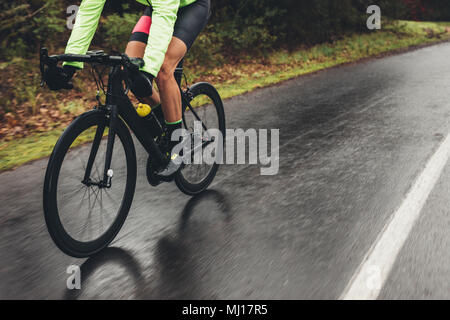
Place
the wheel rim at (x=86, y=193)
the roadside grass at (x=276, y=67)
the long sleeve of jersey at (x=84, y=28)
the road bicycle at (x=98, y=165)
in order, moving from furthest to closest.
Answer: the roadside grass at (x=276, y=67) < the long sleeve of jersey at (x=84, y=28) < the wheel rim at (x=86, y=193) < the road bicycle at (x=98, y=165)

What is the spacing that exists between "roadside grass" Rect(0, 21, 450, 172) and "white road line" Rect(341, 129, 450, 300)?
160 inches

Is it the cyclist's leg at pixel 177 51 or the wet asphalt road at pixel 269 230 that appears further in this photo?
the cyclist's leg at pixel 177 51

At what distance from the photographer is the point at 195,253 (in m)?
3.21

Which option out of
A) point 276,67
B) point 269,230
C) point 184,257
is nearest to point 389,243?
point 269,230

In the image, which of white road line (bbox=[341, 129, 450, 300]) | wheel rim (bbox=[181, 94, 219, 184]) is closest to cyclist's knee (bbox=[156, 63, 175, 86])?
wheel rim (bbox=[181, 94, 219, 184])

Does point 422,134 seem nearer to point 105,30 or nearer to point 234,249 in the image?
point 234,249

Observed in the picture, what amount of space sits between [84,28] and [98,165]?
0.95 metres

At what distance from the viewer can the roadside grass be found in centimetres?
604

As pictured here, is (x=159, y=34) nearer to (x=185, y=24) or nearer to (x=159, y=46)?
(x=159, y=46)

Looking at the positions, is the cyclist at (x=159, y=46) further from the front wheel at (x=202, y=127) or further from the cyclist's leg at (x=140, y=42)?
the front wheel at (x=202, y=127)

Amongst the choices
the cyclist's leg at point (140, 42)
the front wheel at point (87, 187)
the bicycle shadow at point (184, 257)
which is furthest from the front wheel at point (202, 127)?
the front wheel at point (87, 187)

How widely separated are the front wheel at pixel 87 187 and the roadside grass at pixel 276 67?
2471 mm

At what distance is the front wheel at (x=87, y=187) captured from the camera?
285 cm
